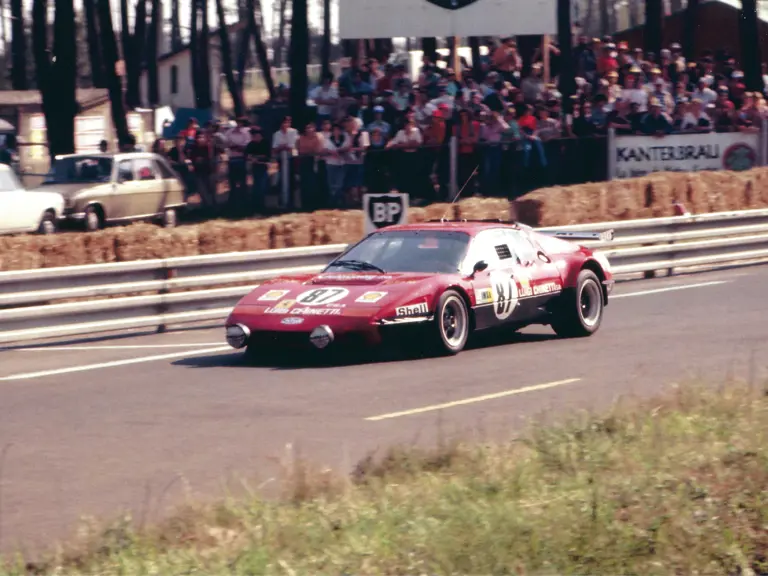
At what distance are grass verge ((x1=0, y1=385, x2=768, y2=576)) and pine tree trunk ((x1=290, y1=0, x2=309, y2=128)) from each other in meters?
26.7

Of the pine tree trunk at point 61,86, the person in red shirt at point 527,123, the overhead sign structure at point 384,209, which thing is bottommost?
the overhead sign structure at point 384,209

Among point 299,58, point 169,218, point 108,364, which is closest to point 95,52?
point 299,58

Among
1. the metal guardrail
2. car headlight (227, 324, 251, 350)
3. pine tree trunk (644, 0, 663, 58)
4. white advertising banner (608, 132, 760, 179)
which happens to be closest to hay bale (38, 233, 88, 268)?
the metal guardrail

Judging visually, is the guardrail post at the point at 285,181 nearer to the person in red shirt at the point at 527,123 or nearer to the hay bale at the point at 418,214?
the person in red shirt at the point at 527,123

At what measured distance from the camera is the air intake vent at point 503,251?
1438 cm

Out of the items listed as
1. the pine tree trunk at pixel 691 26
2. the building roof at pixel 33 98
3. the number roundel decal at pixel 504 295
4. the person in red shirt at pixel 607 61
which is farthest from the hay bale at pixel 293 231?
the building roof at pixel 33 98

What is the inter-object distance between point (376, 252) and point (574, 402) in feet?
12.5

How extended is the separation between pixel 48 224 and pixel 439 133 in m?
7.22

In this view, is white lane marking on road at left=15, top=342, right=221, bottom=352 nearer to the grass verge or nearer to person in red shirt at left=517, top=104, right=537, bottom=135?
the grass verge

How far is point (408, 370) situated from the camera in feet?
41.8

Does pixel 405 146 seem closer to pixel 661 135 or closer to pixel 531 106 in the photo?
pixel 531 106

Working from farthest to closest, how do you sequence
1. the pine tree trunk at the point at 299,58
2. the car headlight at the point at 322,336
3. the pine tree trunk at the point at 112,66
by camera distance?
the pine tree trunk at the point at 112,66 < the pine tree trunk at the point at 299,58 < the car headlight at the point at 322,336

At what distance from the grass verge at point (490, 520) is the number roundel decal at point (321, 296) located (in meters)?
4.94

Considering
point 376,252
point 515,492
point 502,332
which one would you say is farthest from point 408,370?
point 515,492
